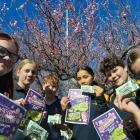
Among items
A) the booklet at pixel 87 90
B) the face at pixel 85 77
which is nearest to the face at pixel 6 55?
the booklet at pixel 87 90

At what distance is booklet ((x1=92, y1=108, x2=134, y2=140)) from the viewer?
8.86 feet

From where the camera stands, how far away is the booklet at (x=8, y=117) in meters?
1.52

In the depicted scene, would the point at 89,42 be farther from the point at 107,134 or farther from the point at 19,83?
the point at 107,134

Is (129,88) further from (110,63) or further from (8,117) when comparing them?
(8,117)

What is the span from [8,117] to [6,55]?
0.46m

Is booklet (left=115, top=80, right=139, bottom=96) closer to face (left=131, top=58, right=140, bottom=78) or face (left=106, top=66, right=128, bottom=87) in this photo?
face (left=131, top=58, right=140, bottom=78)

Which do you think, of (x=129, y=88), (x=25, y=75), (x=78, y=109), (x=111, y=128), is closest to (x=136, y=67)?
(x=129, y=88)

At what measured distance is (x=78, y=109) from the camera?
3.71 metres

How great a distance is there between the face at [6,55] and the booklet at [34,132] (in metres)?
1.14

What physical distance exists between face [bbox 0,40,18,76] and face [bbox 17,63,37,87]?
2164 mm

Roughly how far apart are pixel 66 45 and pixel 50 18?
1216mm

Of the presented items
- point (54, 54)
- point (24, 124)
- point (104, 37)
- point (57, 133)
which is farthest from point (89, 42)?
point (24, 124)

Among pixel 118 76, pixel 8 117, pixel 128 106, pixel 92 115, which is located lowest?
pixel 8 117

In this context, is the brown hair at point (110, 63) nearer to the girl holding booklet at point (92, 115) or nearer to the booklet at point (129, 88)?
the girl holding booklet at point (92, 115)
